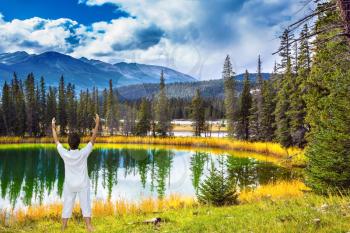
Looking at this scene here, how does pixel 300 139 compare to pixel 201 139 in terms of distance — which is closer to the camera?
pixel 300 139

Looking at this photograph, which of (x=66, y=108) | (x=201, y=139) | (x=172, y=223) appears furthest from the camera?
(x=66, y=108)

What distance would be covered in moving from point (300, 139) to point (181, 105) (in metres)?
135

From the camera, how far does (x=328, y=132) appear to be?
13.7 meters

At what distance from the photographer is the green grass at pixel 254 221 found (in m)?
7.71

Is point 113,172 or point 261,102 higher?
point 261,102

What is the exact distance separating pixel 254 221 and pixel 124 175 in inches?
1020

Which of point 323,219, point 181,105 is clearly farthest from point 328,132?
point 181,105

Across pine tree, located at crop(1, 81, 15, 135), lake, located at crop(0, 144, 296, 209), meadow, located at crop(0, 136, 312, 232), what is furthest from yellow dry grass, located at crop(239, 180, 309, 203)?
pine tree, located at crop(1, 81, 15, 135)

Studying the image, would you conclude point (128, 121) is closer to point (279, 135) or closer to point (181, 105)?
point (279, 135)

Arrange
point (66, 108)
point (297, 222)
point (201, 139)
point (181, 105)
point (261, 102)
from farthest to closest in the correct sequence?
point (181, 105) < point (66, 108) < point (201, 139) < point (261, 102) < point (297, 222)

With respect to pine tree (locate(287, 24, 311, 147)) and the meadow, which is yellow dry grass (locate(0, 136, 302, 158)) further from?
the meadow

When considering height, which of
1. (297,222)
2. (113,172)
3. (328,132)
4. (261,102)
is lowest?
(113,172)

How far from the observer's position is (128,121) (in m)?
92.4

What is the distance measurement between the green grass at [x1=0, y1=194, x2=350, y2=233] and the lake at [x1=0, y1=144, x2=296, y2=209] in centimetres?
631
